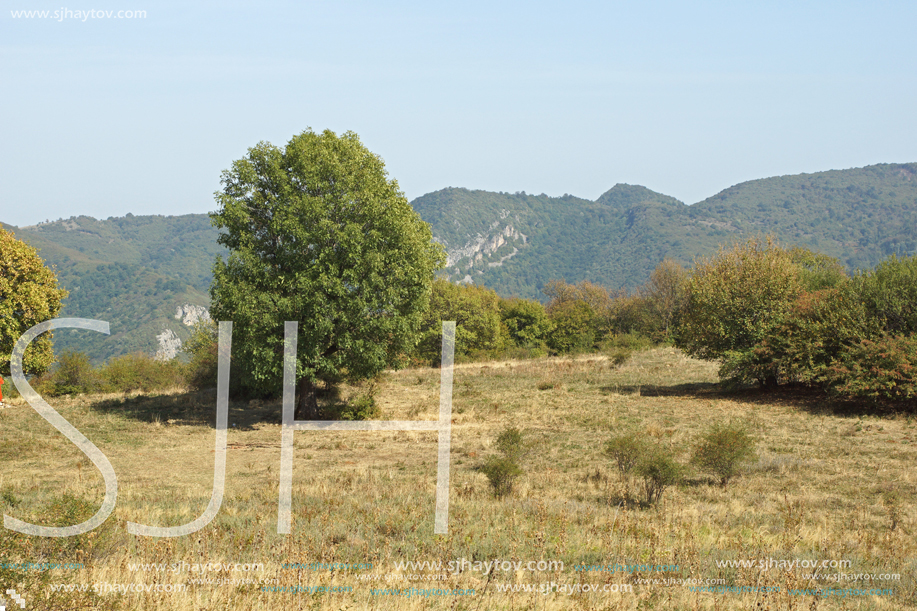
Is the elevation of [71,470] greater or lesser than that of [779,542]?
lesser

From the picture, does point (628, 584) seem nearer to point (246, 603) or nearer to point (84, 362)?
point (246, 603)

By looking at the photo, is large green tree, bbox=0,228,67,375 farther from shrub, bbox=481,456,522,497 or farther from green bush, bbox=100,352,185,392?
shrub, bbox=481,456,522,497

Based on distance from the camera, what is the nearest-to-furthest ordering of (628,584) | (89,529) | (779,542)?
1. (628,584)
2. (89,529)
3. (779,542)

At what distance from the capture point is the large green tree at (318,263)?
21.7 metres

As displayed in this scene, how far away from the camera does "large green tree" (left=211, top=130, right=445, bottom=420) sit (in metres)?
21.7

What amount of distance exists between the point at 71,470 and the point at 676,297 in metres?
74.9

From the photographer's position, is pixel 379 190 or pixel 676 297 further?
pixel 676 297

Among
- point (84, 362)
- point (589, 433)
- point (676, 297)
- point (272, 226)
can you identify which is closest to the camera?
point (589, 433)

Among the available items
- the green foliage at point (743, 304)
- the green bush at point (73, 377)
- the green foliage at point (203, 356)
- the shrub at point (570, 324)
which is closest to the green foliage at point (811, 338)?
the green foliage at point (743, 304)

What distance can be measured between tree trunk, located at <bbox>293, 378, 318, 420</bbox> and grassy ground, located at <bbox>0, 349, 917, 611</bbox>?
0.99 m

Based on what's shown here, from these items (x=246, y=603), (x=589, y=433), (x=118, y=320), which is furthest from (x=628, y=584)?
(x=118, y=320)

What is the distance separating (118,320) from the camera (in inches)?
6334

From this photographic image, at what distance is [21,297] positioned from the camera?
78.3 feet

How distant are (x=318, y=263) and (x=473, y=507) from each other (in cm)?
1285
